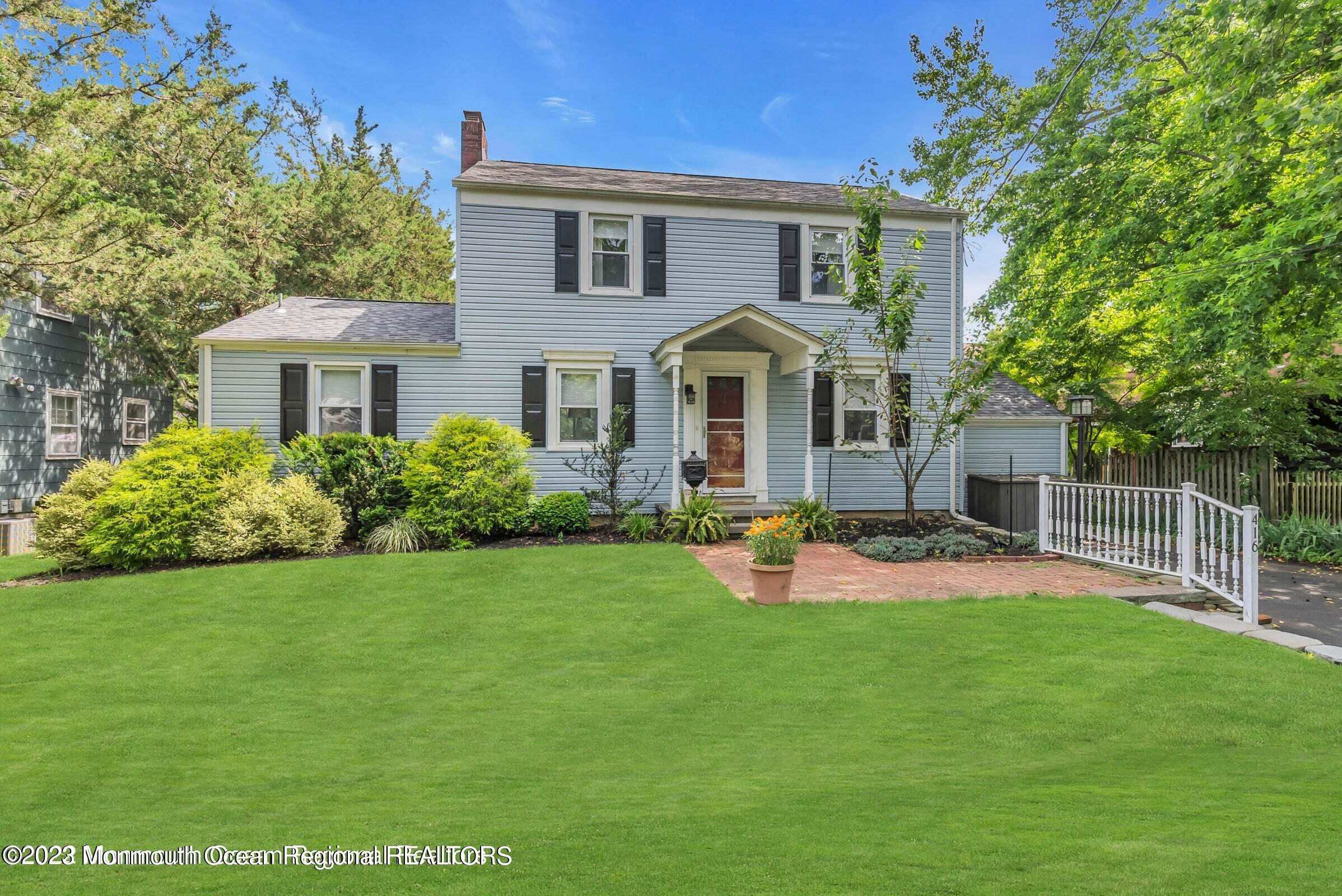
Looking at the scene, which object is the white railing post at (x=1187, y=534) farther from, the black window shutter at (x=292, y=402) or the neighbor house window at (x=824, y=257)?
the black window shutter at (x=292, y=402)

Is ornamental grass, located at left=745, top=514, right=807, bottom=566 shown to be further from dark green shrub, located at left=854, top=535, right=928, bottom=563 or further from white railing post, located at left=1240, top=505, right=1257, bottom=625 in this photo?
white railing post, located at left=1240, top=505, right=1257, bottom=625

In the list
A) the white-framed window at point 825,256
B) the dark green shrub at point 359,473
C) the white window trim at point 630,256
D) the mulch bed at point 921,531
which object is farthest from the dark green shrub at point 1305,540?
the dark green shrub at point 359,473

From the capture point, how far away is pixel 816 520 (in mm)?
11133

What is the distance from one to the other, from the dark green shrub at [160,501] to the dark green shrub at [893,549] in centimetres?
918

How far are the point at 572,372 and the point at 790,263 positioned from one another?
4698 mm

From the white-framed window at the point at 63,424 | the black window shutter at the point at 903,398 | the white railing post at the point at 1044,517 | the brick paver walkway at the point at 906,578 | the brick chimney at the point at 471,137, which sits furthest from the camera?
the white-framed window at the point at 63,424

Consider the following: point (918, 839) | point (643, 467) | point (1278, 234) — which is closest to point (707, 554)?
point (643, 467)

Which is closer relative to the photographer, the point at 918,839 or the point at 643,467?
the point at 918,839

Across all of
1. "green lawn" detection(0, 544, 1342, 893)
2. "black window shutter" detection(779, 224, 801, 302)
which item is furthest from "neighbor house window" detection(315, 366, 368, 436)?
"black window shutter" detection(779, 224, 801, 302)

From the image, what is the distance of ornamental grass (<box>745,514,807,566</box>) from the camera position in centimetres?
698

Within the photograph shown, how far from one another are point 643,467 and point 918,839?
993 cm

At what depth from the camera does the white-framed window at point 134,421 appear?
16422mm

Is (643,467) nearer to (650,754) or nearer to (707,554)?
(707,554)

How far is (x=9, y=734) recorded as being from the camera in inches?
162
